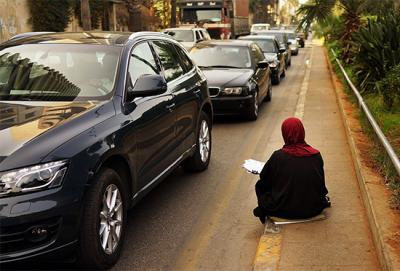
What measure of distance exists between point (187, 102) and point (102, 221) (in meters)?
2.39

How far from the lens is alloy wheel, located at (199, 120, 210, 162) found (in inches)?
272

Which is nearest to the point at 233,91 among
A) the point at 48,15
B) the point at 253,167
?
the point at 253,167

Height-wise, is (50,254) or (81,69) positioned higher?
(81,69)

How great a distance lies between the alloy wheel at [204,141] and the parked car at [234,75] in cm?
308

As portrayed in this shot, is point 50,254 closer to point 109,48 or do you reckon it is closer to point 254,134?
point 109,48

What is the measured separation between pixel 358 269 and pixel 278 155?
4.22 feet

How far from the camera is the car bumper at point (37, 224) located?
11.2 ft

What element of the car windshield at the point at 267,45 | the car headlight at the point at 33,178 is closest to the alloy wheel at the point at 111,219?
the car headlight at the point at 33,178

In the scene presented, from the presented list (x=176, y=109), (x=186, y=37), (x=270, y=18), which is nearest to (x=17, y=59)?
(x=176, y=109)

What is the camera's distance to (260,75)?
1184 cm

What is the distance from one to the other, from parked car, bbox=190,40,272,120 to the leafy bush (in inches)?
97.0

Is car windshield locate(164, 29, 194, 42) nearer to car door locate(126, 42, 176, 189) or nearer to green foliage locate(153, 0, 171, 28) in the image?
green foliage locate(153, 0, 171, 28)

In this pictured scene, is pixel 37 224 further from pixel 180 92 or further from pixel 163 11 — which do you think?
pixel 163 11

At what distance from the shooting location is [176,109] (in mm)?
5715
